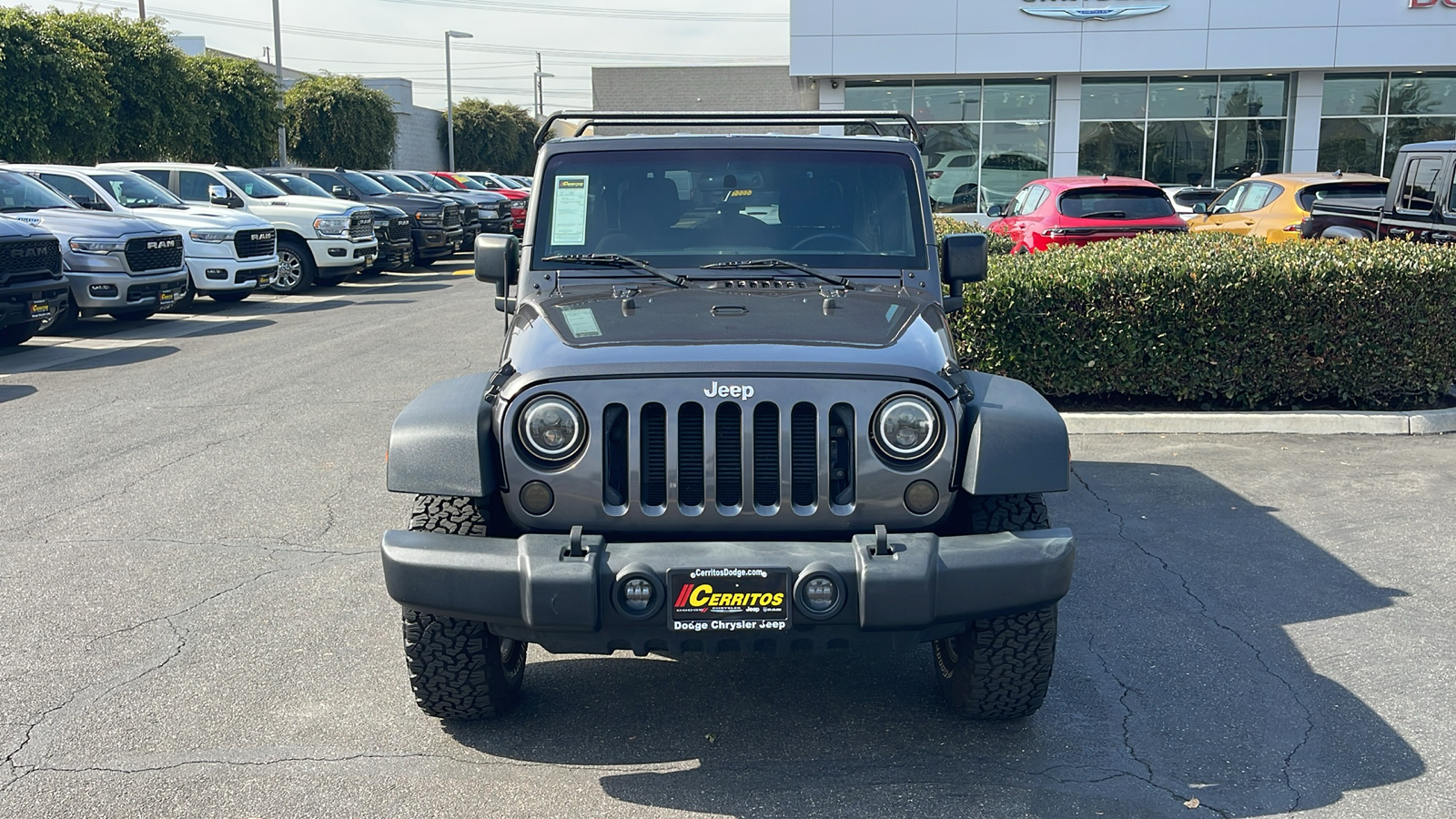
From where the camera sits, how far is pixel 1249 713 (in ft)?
13.8

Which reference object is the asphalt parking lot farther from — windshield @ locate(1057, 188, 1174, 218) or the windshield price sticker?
windshield @ locate(1057, 188, 1174, 218)

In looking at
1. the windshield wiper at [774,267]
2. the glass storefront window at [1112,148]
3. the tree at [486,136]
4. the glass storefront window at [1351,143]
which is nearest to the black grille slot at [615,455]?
the windshield wiper at [774,267]

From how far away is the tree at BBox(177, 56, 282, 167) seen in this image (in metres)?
28.3

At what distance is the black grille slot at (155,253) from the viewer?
14258mm

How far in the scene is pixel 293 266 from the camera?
18672 mm

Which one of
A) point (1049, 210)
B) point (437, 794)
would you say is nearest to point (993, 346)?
point (437, 794)

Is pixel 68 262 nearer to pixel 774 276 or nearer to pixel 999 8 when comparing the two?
pixel 774 276

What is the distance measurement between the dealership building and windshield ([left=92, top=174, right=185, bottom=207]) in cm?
1395

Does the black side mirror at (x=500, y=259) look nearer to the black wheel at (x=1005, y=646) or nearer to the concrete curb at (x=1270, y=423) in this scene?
the black wheel at (x=1005, y=646)

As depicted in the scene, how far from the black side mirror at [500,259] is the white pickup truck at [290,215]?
44.9 ft

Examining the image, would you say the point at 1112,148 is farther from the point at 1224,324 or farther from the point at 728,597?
the point at 728,597

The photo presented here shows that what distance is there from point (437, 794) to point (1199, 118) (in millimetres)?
26256

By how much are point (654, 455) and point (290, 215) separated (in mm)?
16472

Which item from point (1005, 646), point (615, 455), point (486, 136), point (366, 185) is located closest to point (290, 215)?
point (366, 185)
